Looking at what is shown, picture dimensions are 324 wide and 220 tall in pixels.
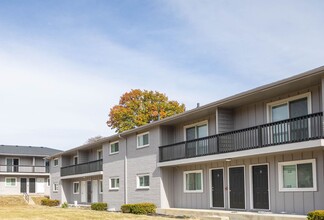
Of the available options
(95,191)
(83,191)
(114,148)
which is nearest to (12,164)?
(83,191)

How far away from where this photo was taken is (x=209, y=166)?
87.0 feet

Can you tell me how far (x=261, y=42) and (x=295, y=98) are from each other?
6271mm

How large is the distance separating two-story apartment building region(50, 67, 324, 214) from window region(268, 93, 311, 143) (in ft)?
0.10

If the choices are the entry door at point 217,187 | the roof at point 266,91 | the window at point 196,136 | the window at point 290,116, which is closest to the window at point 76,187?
the window at point 196,136

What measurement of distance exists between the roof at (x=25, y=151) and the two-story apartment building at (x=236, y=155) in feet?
88.9

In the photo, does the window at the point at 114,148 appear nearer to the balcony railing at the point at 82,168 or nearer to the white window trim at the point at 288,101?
the balcony railing at the point at 82,168

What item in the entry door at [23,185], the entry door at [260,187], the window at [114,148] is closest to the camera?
the entry door at [260,187]

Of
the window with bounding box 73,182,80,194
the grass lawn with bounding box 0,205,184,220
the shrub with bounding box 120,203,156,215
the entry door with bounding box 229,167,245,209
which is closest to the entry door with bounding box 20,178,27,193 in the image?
the window with bounding box 73,182,80,194

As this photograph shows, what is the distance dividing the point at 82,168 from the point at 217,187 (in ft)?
65.3

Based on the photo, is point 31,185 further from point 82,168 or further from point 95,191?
point 95,191

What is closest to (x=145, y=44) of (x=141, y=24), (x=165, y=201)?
(x=141, y=24)

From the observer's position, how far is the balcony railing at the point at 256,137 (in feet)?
61.1

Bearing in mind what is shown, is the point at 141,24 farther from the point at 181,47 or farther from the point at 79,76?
the point at 79,76

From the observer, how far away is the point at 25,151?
204 feet
